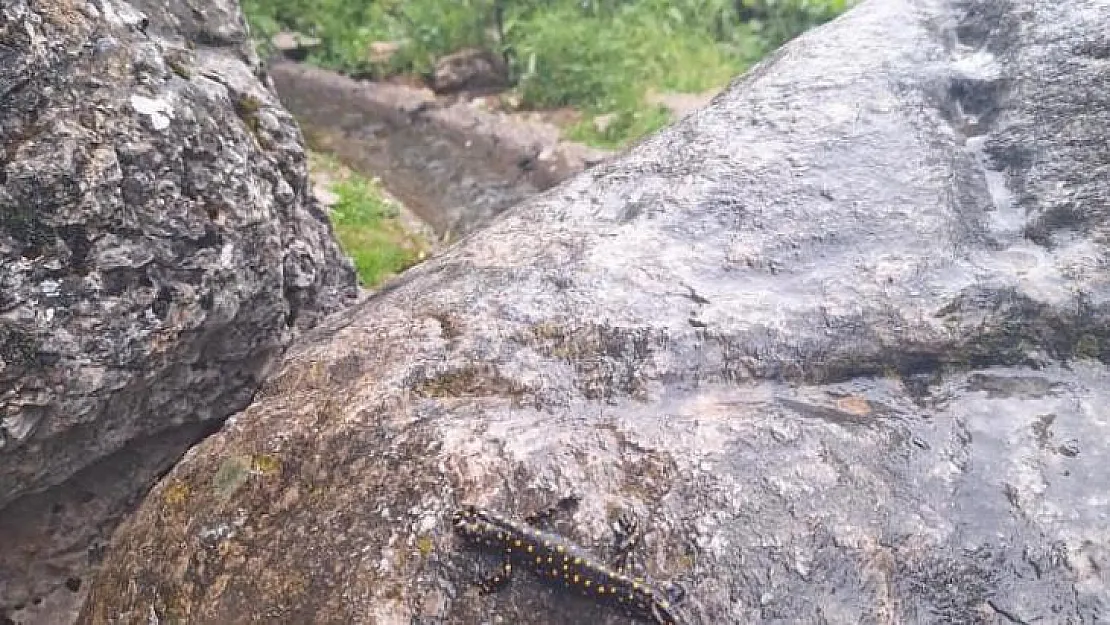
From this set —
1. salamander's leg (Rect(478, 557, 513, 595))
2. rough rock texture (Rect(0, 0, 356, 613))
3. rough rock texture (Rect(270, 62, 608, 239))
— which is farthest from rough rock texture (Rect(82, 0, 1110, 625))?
rough rock texture (Rect(270, 62, 608, 239))

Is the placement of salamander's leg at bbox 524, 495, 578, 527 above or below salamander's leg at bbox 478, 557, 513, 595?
above

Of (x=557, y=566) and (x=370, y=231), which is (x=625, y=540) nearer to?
(x=557, y=566)

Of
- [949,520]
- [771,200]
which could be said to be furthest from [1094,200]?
[949,520]

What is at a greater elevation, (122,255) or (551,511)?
(122,255)

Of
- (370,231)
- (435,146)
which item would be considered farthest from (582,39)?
(370,231)

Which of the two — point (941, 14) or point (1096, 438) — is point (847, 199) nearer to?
point (1096, 438)

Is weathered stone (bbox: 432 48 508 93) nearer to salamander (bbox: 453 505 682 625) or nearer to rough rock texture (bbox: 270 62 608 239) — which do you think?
rough rock texture (bbox: 270 62 608 239)
